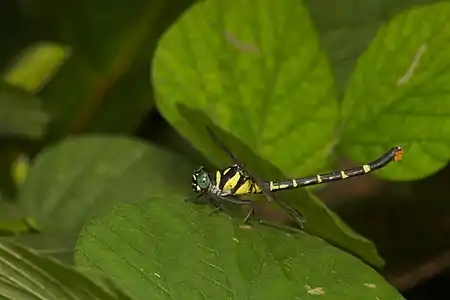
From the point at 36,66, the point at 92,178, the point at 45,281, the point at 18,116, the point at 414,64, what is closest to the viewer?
the point at 45,281

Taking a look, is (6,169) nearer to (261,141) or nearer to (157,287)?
(261,141)

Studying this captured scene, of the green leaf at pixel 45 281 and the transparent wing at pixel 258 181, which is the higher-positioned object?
the transparent wing at pixel 258 181

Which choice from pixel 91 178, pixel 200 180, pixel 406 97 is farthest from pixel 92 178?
pixel 406 97

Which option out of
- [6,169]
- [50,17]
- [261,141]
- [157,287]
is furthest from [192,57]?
[50,17]

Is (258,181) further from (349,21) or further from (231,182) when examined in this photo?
(349,21)

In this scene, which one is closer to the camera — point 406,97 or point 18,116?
point 406,97

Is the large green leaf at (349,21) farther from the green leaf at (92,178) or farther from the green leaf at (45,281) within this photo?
the green leaf at (45,281)

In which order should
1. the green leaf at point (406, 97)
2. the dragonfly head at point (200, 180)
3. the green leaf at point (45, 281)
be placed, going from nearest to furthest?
1. the green leaf at point (45, 281)
2. the green leaf at point (406, 97)
3. the dragonfly head at point (200, 180)

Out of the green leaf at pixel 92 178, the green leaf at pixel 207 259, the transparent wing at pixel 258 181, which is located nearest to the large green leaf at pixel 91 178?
the green leaf at pixel 92 178
